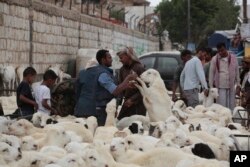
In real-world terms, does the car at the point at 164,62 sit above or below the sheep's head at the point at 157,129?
above

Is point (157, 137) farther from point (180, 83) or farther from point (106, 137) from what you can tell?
point (180, 83)

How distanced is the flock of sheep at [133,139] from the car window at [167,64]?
31.4 ft

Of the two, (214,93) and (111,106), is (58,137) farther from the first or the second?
(214,93)

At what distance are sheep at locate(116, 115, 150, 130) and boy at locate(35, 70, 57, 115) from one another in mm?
1162

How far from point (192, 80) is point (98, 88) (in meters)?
3.25

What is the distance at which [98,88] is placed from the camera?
10.2 metres

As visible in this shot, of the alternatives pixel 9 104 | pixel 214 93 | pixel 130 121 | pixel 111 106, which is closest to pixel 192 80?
pixel 214 93

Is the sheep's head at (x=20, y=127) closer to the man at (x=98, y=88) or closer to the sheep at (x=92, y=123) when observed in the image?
the sheep at (x=92, y=123)

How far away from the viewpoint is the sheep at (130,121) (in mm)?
10132

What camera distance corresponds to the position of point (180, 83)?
1366cm

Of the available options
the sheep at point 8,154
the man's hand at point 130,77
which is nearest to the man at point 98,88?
the man's hand at point 130,77

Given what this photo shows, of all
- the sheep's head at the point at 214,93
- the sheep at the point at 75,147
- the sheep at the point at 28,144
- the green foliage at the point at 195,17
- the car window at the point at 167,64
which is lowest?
the sheep at the point at 28,144

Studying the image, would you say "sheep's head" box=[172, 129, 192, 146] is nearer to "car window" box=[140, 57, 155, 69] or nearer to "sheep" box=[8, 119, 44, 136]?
"sheep" box=[8, 119, 44, 136]

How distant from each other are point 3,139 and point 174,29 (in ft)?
181
